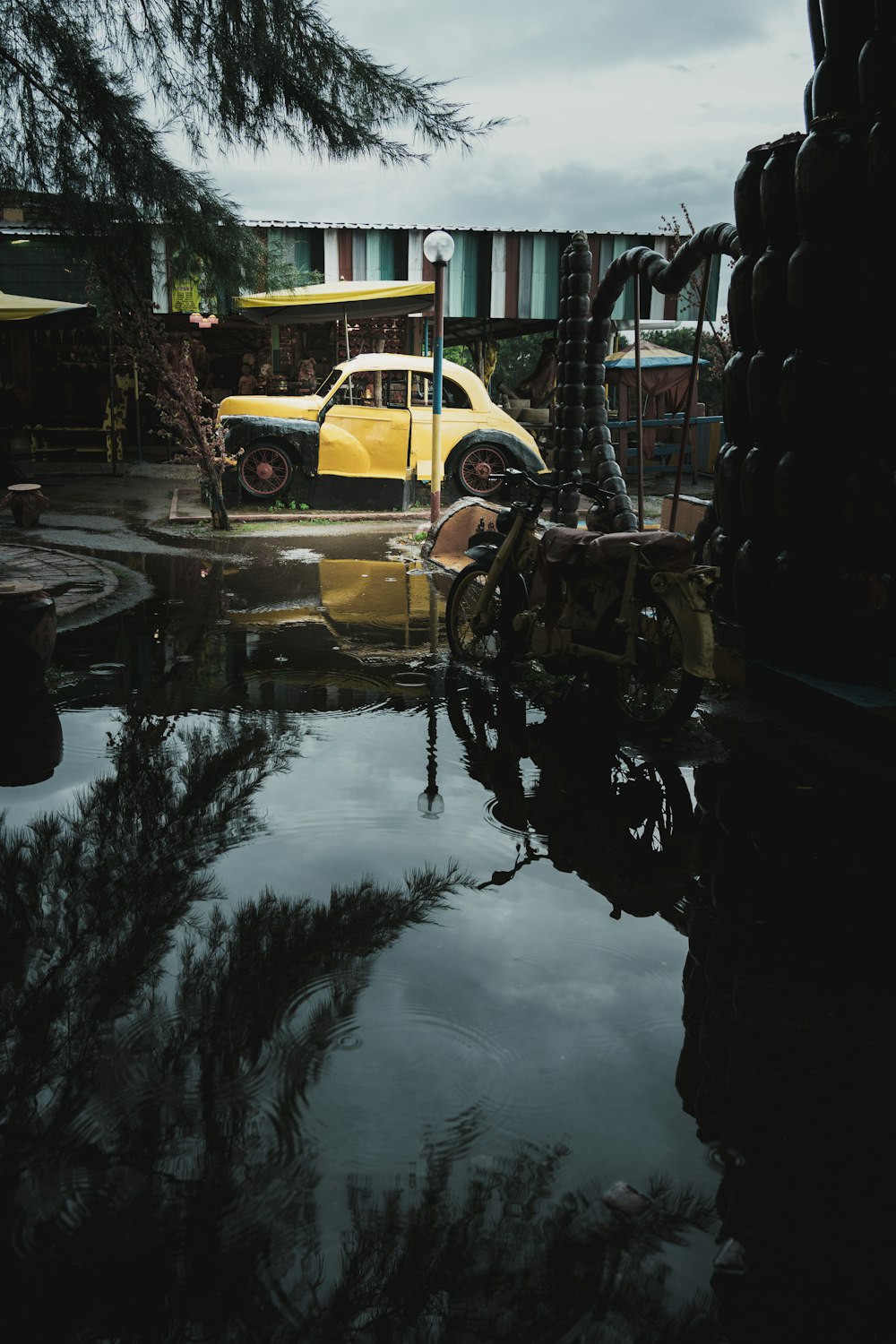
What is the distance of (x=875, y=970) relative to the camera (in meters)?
3.46

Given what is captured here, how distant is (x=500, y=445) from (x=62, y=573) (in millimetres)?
7336

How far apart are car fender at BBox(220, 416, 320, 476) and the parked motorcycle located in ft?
27.5

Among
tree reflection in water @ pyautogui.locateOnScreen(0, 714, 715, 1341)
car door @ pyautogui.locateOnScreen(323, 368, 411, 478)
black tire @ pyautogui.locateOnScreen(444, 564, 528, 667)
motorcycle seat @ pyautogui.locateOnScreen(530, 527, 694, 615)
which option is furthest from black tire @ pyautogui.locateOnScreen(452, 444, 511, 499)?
Answer: tree reflection in water @ pyautogui.locateOnScreen(0, 714, 715, 1341)

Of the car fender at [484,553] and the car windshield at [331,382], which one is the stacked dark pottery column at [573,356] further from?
the car windshield at [331,382]

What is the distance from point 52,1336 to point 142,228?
319 inches

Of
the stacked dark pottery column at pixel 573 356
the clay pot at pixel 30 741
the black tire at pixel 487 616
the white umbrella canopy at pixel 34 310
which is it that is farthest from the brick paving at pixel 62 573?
the white umbrella canopy at pixel 34 310

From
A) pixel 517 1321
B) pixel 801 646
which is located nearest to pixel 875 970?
pixel 517 1321

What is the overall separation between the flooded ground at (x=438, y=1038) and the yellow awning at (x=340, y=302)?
1357cm

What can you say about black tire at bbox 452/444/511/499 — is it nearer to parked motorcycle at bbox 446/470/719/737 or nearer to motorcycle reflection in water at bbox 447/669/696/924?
parked motorcycle at bbox 446/470/719/737

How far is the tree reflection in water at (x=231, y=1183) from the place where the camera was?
213cm

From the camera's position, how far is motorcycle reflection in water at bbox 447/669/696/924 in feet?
13.7

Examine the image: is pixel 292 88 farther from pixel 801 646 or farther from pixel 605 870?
pixel 605 870

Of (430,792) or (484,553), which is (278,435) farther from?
(430,792)

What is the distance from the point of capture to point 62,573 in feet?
34.1
